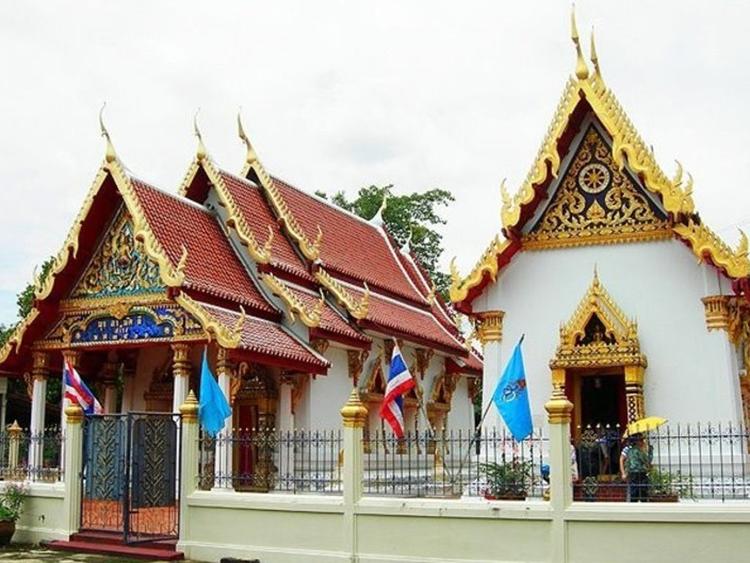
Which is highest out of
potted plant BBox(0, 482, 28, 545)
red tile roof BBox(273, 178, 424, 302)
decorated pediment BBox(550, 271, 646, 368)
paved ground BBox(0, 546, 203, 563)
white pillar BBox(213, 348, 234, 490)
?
red tile roof BBox(273, 178, 424, 302)

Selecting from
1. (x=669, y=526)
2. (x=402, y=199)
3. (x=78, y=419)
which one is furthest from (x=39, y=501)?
(x=402, y=199)

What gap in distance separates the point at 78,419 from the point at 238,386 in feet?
9.13

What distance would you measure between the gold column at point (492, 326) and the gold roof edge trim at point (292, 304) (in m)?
3.72

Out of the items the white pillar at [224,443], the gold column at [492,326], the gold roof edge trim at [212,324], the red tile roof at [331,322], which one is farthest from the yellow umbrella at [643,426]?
the red tile roof at [331,322]

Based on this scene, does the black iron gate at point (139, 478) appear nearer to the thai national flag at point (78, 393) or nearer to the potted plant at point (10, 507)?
the potted plant at point (10, 507)

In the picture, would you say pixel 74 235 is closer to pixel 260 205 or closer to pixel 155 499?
pixel 260 205

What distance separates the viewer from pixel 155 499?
1182 cm

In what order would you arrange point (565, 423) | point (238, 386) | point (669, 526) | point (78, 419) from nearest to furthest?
point (669, 526) < point (565, 423) < point (78, 419) < point (238, 386)

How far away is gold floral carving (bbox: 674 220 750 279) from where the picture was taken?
11.4 m

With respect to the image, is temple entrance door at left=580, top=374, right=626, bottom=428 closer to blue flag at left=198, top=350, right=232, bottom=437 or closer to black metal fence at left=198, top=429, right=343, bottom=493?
black metal fence at left=198, top=429, right=343, bottom=493

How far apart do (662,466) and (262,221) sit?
902 centimetres

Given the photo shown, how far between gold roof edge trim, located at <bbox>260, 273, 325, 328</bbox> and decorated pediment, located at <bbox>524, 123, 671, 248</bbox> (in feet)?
14.2

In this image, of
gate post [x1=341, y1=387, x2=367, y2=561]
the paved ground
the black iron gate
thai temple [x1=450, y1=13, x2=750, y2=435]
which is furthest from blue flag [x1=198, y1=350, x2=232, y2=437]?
thai temple [x1=450, y1=13, x2=750, y2=435]

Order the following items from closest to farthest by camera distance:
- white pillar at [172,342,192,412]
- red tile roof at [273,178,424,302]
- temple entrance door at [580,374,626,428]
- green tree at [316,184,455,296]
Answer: temple entrance door at [580,374,626,428], white pillar at [172,342,192,412], red tile roof at [273,178,424,302], green tree at [316,184,455,296]
